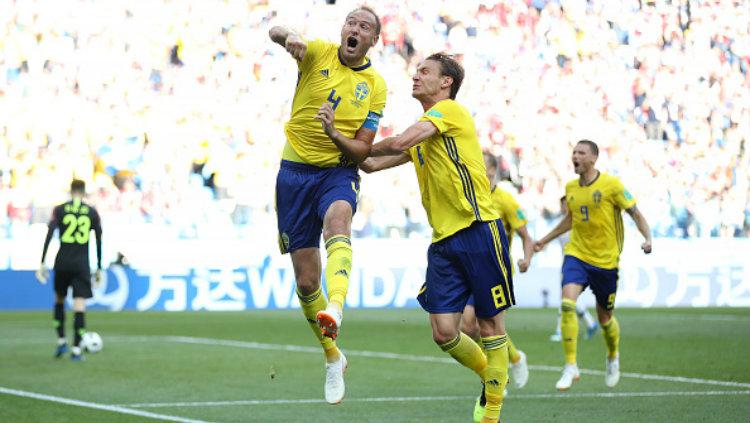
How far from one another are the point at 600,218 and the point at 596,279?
1.79 feet

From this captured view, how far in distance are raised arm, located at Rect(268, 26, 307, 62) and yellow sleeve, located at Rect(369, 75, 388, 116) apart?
591 millimetres

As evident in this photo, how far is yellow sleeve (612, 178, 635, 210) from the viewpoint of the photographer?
11.1 m

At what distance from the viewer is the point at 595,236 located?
37.2 feet

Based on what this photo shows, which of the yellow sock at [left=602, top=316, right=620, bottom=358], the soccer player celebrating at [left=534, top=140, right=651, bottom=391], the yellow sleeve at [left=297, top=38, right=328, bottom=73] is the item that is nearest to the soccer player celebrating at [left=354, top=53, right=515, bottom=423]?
the yellow sleeve at [left=297, top=38, right=328, bottom=73]

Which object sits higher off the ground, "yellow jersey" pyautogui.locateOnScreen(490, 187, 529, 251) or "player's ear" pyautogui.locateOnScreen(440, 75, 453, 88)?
"player's ear" pyautogui.locateOnScreen(440, 75, 453, 88)

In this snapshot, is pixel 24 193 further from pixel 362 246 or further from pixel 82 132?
pixel 362 246

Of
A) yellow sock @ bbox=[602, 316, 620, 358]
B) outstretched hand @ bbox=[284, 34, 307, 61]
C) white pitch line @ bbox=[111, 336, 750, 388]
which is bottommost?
white pitch line @ bbox=[111, 336, 750, 388]

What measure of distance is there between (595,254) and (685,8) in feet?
75.0

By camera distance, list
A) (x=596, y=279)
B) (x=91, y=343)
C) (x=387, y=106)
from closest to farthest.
Result: (x=596, y=279), (x=91, y=343), (x=387, y=106)

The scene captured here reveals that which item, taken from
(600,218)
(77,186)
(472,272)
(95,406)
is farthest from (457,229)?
(77,186)

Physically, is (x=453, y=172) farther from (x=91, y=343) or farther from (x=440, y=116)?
(x=91, y=343)

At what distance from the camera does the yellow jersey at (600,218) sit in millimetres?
11242

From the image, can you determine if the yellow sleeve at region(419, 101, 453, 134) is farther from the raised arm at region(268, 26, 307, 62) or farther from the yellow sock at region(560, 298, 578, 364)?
the yellow sock at region(560, 298, 578, 364)

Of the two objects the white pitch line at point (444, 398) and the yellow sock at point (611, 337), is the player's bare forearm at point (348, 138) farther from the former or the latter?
the yellow sock at point (611, 337)
